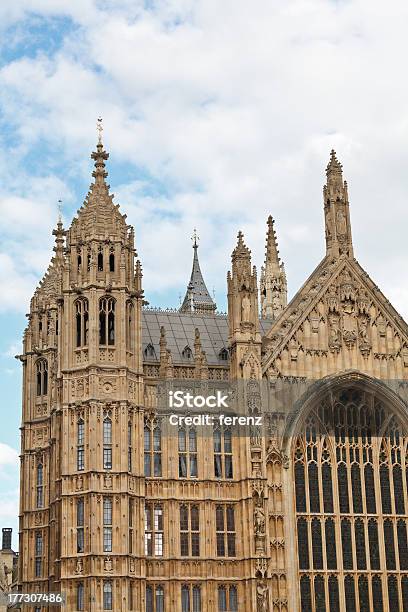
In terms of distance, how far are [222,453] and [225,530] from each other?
4.21 metres

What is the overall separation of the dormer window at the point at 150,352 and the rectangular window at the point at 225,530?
10708mm

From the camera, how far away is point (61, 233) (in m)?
77.1

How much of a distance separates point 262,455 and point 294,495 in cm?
299

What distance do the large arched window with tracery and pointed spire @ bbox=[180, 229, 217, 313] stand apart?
38.6 meters

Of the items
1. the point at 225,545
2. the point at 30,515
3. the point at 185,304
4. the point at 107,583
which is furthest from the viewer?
the point at 185,304

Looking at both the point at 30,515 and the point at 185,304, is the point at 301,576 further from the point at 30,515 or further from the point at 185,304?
the point at 185,304

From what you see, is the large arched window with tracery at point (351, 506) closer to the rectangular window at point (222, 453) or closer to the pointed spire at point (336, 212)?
the rectangular window at point (222, 453)

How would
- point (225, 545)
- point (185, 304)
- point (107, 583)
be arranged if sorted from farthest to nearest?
point (185, 304) → point (225, 545) → point (107, 583)

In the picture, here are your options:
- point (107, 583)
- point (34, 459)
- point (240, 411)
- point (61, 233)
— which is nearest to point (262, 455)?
point (240, 411)

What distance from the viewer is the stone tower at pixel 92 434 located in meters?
58.4

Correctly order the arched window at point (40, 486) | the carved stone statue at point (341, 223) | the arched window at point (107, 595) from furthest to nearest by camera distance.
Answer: the carved stone statue at point (341, 223)
the arched window at point (40, 486)
the arched window at point (107, 595)

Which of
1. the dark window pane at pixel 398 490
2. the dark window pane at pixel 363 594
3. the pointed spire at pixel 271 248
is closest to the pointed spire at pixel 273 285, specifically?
the pointed spire at pixel 271 248

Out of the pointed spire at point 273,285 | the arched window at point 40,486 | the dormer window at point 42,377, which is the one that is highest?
the pointed spire at point 273,285

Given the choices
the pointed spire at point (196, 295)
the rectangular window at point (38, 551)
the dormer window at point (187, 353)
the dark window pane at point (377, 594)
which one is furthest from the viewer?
the pointed spire at point (196, 295)
